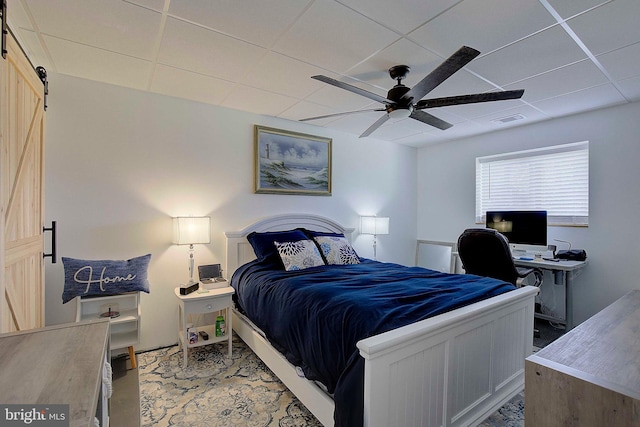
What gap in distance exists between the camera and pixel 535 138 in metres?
3.75

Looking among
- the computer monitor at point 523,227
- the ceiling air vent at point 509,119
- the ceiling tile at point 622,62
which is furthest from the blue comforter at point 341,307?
the ceiling air vent at point 509,119

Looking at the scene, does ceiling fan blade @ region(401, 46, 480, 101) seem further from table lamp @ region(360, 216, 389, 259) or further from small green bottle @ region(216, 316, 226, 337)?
small green bottle @ region(216, 316, 226, 337)

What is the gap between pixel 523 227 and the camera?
3.60 m

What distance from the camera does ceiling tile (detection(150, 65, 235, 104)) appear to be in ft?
8.05

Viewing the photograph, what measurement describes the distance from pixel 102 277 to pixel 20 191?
87cm

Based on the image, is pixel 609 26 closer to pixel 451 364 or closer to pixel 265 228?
pixel 451 364

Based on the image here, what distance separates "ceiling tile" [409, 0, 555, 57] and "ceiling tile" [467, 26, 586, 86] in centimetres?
11

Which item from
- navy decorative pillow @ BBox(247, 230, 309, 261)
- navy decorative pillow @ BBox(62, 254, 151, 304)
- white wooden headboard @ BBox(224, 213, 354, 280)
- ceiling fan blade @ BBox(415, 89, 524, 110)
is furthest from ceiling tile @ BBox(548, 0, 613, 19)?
navy decorative pillow @ BBox(62, 254, 151, 304)

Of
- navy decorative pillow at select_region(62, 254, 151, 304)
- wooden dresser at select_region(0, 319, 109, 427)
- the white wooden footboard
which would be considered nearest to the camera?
wooden dresser at select_region(0, 319, 109, 427)

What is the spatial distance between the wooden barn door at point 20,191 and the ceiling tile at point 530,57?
2.92 meters

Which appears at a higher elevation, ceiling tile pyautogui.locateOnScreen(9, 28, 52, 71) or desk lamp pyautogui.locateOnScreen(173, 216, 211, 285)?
ceiling tile pyautogui.locateOnScreen(9, 28, 52, 71)

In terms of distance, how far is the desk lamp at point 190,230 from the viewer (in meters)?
2.77

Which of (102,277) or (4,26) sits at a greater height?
(4,26)

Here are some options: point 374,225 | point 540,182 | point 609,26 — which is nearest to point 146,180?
point 374,225
